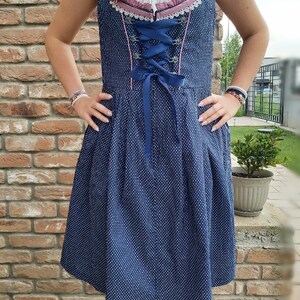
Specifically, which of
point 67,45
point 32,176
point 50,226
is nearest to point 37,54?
point 32,176

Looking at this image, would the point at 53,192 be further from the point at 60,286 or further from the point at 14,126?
the point at 60,286

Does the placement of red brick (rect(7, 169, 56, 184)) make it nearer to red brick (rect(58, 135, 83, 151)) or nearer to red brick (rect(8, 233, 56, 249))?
red brick (rect(58, 135, 83, 151))

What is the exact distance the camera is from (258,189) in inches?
70.6

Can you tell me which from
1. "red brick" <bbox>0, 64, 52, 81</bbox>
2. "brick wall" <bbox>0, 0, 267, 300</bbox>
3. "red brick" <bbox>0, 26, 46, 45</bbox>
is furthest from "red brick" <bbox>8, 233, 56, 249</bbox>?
"red brick" <bbox>0, 26, 46, 45</bbox>

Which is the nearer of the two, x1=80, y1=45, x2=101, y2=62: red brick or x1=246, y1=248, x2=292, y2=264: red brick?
x1=80, y1=45, x2=101, y2=62: red brick

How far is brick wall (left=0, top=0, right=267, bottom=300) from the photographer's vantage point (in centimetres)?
159

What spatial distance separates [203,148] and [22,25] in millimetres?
1043

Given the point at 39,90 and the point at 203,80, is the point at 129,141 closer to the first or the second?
the point at 203,80

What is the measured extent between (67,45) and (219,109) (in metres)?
0.43

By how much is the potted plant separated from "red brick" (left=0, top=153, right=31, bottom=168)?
35.8 inches

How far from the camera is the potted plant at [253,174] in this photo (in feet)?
5.85

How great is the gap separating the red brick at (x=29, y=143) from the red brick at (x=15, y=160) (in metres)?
0.03

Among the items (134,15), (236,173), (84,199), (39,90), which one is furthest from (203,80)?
(236,173)

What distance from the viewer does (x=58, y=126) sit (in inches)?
64.7
